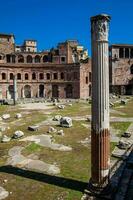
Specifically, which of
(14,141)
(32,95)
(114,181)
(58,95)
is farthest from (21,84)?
(114,181)

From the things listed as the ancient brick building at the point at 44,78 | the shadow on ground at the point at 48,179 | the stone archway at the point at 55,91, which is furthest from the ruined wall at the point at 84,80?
the shadow on ground at the point at 48,179

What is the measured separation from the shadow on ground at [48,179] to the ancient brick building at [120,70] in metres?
52.1

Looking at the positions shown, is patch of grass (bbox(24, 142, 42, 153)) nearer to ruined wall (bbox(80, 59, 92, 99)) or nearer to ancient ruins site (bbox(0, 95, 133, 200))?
ancient ruins site (bbox(0, 95, 133, 200))

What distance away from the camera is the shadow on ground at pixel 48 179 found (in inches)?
389

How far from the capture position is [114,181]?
994cm

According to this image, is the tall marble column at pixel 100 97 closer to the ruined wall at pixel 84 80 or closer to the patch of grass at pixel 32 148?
the patch of grass at pixel 32 148

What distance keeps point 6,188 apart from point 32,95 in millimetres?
50392

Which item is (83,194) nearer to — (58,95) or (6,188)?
(6,188)

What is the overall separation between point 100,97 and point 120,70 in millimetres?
56197

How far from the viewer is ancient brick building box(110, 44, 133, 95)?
62406 millimetres

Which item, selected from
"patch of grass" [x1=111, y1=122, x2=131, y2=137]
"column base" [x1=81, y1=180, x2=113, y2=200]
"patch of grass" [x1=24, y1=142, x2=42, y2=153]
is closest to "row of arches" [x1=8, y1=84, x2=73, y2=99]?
"patch of grass" [x1=111, y1=122, x2=131, y2=137]

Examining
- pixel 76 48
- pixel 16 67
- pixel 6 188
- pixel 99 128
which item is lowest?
pixel 6 188

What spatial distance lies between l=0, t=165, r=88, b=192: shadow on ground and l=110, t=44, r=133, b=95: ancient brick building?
52.1m

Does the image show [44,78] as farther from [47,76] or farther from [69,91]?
[69,91]
